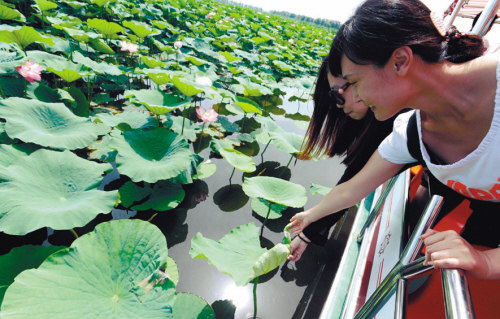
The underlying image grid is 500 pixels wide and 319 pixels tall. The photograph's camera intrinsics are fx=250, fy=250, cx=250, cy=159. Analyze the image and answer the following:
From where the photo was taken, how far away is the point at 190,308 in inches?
43.7

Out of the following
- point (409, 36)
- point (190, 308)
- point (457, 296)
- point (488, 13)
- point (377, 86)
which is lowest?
point (190, 308)

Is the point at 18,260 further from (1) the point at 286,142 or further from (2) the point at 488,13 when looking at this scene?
(2) the point at 488,13

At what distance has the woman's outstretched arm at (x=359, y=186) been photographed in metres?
0.98

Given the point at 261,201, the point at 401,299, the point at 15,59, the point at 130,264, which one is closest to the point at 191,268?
the point at 130,264

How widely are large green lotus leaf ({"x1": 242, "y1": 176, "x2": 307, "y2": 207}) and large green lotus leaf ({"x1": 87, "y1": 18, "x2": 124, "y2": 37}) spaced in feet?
10.1

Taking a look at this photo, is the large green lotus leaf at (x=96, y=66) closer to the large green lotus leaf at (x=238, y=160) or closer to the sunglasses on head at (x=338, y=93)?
the large green lotus leaf at (x=238, y=160)

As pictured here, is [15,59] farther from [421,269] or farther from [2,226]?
[421,269]

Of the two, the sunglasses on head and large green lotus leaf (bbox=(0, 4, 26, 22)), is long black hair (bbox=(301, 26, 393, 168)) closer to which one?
the sunglasses on head

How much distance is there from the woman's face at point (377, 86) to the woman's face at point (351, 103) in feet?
0.71

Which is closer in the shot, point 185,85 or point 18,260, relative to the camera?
point 18,260

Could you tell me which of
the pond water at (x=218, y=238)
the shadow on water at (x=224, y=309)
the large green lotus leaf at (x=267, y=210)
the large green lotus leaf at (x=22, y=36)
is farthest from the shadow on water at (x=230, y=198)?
the large green lotus leaf at (x=22, y=36)

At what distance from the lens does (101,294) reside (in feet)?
2.83

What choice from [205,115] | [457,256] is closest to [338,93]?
[457,256]

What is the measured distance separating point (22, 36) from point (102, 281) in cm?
252
